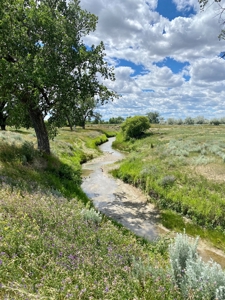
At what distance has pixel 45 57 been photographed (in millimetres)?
12070

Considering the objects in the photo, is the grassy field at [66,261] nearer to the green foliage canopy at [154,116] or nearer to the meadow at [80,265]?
the meadow at [80,265]

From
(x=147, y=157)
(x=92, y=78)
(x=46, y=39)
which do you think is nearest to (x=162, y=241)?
(x=92, y=78)

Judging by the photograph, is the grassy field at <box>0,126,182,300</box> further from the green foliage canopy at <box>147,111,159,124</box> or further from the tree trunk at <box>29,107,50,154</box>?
the green foliage canopy at <box>147,111,159,124</box>

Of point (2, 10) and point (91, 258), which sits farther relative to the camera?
point (2, 10)

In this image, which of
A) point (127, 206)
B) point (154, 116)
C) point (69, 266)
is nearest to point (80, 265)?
point (69, 266)

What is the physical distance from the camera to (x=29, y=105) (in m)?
13.8

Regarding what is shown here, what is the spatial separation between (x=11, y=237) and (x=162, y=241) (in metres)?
5.78

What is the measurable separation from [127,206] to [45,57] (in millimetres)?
10302

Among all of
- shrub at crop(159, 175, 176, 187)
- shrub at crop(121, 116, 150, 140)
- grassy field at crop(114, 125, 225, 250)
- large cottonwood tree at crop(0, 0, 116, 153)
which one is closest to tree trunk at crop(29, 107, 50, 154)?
large cottonwood tree at crop(0, 0, 116, 153)

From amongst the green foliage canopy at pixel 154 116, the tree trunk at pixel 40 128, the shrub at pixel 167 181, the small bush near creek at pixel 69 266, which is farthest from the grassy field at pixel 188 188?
the green foliage canopy at pixel 154 116

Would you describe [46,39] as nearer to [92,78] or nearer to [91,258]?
[92,78]

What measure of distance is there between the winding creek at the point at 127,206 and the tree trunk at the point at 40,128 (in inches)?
188

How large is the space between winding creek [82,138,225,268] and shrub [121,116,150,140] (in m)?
26.9

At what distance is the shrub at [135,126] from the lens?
47.4 m
